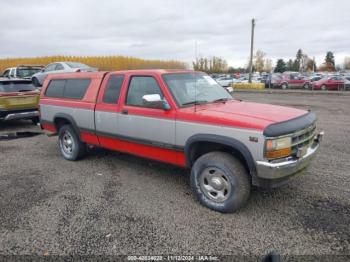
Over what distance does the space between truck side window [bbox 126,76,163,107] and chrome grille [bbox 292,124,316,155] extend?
1937 mm

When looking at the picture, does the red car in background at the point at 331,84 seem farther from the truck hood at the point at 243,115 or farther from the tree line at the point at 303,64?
the tree line at the point at 303,64

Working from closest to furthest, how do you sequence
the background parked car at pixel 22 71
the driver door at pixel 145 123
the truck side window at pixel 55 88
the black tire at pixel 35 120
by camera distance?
the driver door at pixel 145 123
the truck side window at pixel 55 88
the black tire at pixel 35 120
the background parked car at pixel 22 71

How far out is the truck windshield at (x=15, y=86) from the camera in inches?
354

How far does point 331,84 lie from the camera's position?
1009 inches

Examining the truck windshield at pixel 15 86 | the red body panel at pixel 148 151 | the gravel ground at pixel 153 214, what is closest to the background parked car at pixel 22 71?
the truck windshield at pixel 15 86

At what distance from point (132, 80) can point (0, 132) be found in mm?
6544

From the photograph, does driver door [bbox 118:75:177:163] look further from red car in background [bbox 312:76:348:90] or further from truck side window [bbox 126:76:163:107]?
red car in background [bbox 312:76:348:90]

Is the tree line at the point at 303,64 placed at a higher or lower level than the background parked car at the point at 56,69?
higher

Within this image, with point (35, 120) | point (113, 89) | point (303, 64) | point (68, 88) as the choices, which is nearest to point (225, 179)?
point (113, 89)

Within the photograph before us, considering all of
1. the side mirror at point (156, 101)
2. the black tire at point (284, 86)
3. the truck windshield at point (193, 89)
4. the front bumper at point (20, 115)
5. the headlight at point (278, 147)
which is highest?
the black tire at point (284, 86)

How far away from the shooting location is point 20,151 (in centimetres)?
688

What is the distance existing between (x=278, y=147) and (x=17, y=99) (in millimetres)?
8361

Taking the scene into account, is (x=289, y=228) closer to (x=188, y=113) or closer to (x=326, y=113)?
(x=188, y=113)

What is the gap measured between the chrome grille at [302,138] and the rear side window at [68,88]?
3.80m
